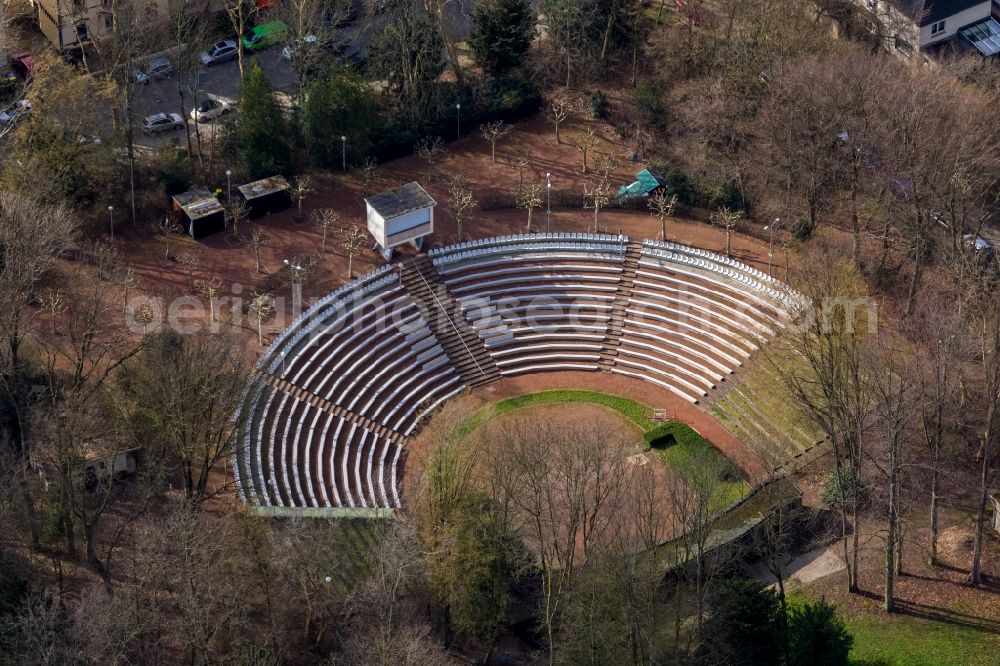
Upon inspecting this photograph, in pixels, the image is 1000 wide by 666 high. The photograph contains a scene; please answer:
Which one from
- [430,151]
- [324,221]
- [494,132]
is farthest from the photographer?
[430,151]

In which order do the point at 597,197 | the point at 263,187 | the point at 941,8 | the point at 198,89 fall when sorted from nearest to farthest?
the point at 263,187
the point at 597,197
the point at 198,89
the point at 941,8

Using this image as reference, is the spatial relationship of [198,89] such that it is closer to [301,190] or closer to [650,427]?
[301,190]

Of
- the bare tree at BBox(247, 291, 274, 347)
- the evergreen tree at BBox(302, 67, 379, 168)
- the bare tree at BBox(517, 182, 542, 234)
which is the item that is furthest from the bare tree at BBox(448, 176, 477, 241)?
the bare tree at BBox(247, 291, 274, 347)

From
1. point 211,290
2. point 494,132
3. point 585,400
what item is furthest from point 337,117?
point 585,400

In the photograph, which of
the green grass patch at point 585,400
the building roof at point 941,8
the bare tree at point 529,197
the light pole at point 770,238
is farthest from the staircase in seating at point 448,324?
the building roof at point 941,8

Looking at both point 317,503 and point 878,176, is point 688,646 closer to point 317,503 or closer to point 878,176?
point 317,503

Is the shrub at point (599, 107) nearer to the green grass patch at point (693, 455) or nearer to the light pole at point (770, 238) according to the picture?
the light pole at point (770, 238)
